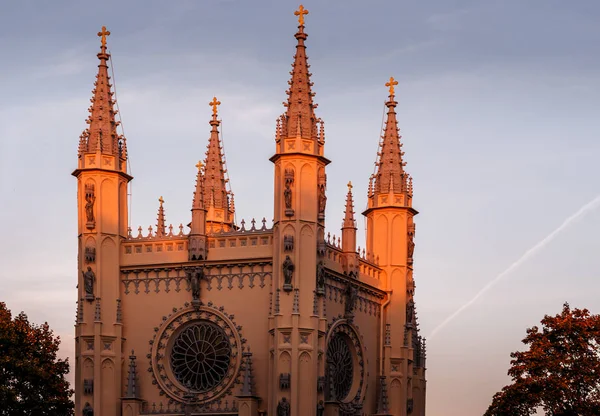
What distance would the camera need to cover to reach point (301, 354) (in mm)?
67500

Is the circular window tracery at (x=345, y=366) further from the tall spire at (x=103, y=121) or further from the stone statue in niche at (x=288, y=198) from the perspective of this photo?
the tall spire at (x=103, y=121)

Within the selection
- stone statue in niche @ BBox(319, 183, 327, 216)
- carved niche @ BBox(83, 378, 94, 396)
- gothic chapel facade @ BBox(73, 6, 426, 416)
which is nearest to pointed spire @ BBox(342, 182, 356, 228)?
gothic chapel facade @ BBox(73, 6, 426, 416)

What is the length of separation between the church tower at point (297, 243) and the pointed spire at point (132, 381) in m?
7.86

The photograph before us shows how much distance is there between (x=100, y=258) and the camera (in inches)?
2872

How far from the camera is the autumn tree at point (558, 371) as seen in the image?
222 feet

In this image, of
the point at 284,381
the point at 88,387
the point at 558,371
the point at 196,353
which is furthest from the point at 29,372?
the point at 558,371

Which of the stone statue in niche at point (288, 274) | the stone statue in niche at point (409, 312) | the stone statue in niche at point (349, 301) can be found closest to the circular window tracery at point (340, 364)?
the stone statue in niche at point (349, 301)

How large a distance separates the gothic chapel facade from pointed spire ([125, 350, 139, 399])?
3.0 inches

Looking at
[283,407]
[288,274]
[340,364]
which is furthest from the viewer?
[340,364]

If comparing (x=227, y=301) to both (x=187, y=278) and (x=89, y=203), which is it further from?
(x=89, y=203)

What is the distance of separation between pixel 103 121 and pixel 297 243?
13.7 m

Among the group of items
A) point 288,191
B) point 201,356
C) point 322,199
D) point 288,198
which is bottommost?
point 201,356

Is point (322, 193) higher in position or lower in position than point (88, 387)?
higher

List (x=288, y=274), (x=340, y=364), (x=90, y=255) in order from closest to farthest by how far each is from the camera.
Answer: (x=288, y=274) → (x=90, y=255) → (x=340, y=364)
